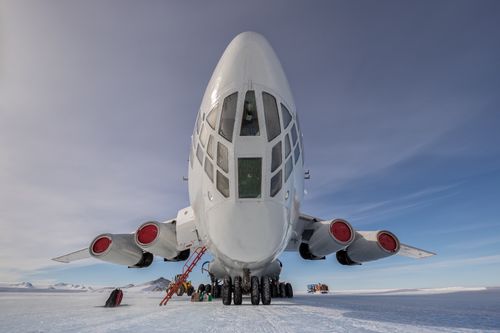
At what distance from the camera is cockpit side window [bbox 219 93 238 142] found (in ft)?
16.8

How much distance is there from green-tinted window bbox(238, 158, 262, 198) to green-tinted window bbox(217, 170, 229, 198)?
255mm

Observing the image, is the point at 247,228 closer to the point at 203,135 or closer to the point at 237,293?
the point at 203,135

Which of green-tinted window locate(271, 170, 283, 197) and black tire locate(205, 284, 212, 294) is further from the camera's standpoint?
black tire locate(205, 284, 212, 294)

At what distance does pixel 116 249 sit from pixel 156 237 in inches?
58.3

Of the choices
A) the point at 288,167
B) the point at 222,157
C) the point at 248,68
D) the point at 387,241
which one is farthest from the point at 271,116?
the point at 387,241

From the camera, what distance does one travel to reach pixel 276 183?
5.42 metres

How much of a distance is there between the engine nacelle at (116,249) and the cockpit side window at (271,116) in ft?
21.3

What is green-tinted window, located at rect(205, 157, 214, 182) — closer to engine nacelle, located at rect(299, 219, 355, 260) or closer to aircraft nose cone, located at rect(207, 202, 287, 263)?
aircraft nose cone, located at rect(207, 202, 287, 263)

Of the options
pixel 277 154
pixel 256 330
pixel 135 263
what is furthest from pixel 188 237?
pixel 256 330

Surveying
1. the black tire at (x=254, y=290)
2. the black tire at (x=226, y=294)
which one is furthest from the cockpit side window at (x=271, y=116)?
the black tire at (x=226, y=294)

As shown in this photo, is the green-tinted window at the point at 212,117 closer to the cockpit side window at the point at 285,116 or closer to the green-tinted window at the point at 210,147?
the green-tinted window at the point at 210,147

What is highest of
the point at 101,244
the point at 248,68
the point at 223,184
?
the point at 248,68

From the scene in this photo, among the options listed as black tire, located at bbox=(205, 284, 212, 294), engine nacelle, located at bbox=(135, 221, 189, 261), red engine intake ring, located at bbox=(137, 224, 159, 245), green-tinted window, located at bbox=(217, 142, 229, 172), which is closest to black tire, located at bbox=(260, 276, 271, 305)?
engine nacelle, located at bbox=(135, 221, 189, 261)

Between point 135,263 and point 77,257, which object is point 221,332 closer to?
point 135,263
